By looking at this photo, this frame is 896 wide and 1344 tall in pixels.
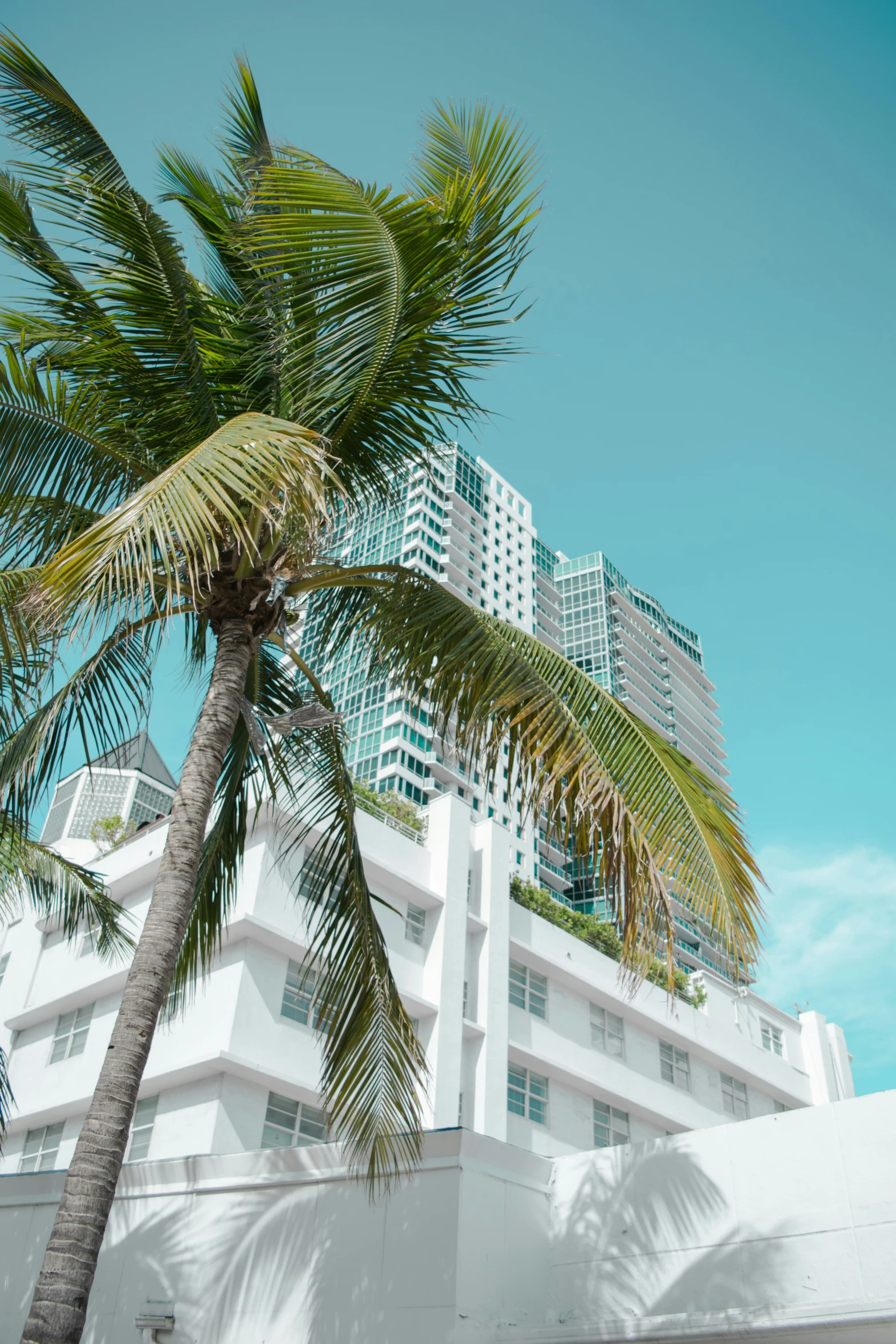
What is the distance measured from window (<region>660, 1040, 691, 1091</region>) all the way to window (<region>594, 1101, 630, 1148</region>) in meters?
2.33

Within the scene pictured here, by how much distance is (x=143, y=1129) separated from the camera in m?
22.7

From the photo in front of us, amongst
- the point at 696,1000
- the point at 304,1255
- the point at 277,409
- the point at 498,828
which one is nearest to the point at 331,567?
the point at 277,409

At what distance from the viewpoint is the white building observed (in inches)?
877

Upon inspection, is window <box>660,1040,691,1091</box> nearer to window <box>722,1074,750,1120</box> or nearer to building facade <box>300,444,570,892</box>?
window <box>722,1074,750,1120</box>

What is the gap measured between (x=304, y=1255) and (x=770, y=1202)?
4006 mm

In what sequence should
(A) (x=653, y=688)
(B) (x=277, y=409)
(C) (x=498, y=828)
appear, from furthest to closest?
(A) (x=653, y=688) < (C) (x=498, y=828) < (B) (x=277, y=409)

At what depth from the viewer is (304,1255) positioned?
31.0ft

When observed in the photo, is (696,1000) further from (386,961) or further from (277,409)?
(277,409)

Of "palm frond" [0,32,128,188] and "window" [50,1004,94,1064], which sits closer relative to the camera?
"palm frond" [0,32,128,188]

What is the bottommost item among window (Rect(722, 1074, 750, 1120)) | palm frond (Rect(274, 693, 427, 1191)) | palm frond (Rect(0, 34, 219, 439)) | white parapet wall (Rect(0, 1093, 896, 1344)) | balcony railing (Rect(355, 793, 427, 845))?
white parapet wall (Rect(0, 1093, 896, 1344))

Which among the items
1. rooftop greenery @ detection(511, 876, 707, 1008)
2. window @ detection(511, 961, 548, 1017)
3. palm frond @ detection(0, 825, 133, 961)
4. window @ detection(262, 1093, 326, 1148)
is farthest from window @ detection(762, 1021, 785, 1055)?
palm frond @ detection(0, 825, 133, 961)

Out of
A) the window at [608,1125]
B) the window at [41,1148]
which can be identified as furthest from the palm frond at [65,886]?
the window at [608,1125]

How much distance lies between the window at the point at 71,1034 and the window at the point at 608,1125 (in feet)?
46.6

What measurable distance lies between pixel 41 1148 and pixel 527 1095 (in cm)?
1244
